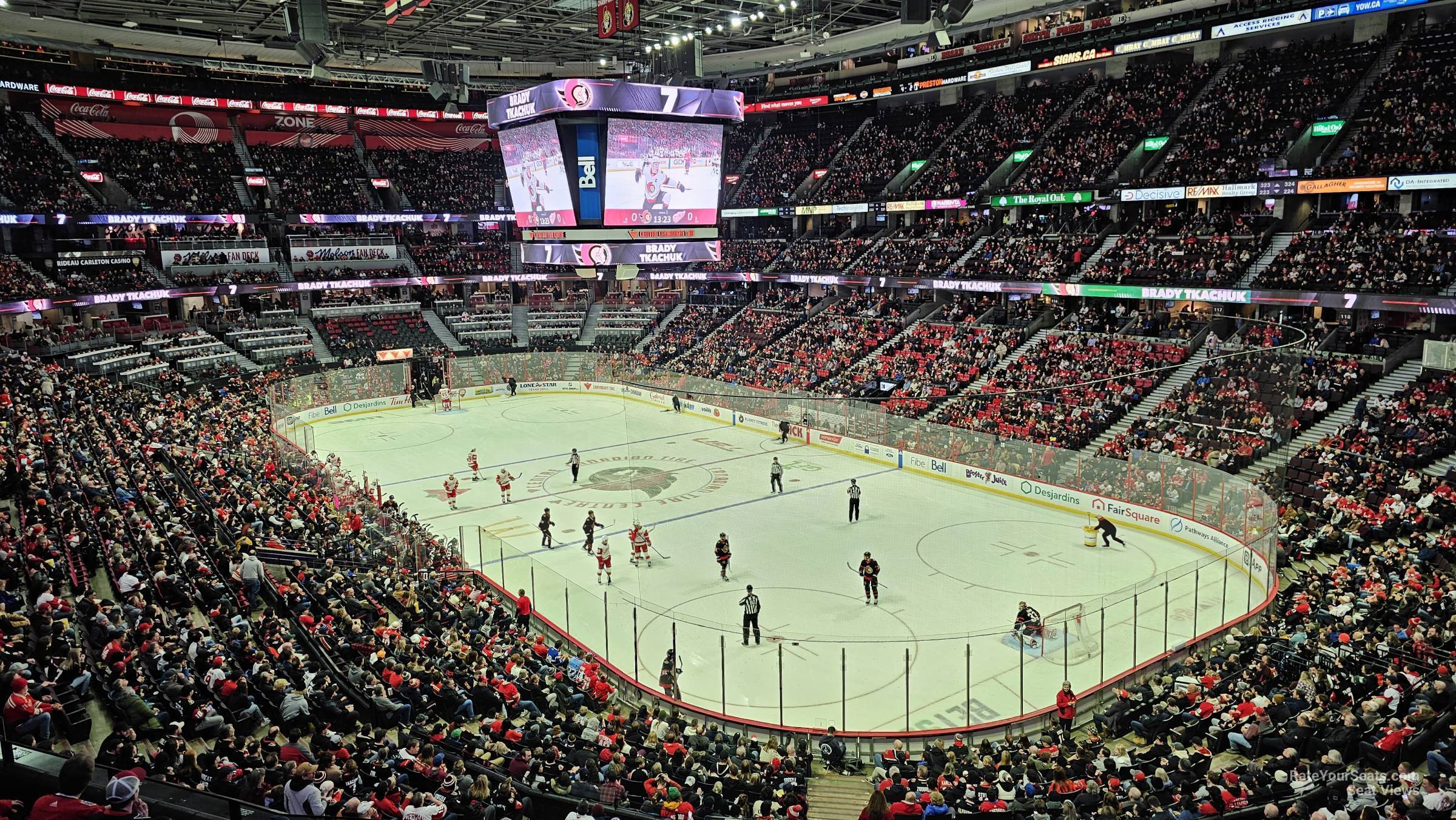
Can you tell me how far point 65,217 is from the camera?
47.5m

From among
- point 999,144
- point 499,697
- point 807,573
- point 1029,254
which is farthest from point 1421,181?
point 499,697

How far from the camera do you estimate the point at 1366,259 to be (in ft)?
101

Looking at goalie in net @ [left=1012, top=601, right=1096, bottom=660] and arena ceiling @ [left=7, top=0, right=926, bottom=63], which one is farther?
arena ceiling @ [left=7, top=0, right=926, bottom=63]

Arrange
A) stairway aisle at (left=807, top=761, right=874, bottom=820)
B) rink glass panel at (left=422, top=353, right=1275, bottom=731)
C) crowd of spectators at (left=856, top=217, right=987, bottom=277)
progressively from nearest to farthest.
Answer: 1. stairway aisle at (left=807, top=761, right=874, bottom=820)
2. rink glass panel at (left=422, top=353, right=1275, bottom=731)
3. crowd of spectators at (left=856, top=217, right=987, bottom=277)

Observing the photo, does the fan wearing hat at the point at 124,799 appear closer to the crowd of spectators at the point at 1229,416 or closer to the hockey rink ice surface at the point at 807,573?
the hockey rink ice surface at the point at 807,573

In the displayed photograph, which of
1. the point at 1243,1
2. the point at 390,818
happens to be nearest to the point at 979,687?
the point at 390,818

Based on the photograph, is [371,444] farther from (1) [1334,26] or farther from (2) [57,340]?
(1) [1334,26]

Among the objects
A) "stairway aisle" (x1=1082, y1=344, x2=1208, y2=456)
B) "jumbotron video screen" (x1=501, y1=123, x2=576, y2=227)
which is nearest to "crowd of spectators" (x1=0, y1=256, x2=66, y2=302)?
"jumbotron video screen" (x1=501, y1=123, x2=576, y2=227)

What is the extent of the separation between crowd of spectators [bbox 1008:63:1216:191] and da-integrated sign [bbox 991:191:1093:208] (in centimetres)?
32

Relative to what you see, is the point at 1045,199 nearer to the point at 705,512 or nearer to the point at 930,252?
the point at 930,252

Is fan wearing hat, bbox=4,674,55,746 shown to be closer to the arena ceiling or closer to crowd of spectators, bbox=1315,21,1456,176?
the arena ceiling

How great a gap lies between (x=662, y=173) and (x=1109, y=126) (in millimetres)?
26010

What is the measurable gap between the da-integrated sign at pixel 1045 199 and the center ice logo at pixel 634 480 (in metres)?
22.6

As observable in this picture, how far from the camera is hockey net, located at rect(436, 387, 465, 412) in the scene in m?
45.9
